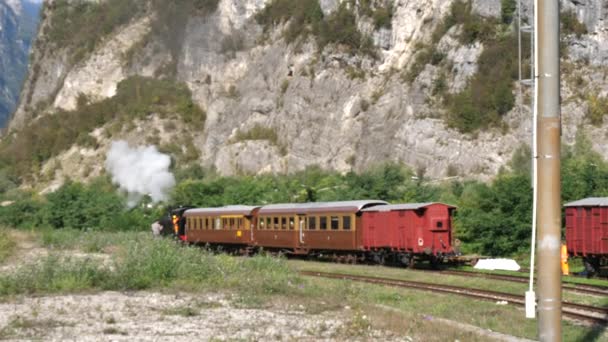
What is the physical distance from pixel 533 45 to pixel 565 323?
9.48 meters

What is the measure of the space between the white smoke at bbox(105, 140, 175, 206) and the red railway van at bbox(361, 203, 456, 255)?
38.7 metres

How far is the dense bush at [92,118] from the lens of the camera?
4055 inches

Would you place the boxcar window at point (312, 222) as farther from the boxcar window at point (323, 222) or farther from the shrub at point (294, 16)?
the shrub at point (294, 16)

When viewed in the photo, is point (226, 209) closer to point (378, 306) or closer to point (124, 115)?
point (378, 306)

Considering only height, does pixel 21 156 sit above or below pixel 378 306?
above

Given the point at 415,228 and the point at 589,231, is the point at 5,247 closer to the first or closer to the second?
the point at 415,228

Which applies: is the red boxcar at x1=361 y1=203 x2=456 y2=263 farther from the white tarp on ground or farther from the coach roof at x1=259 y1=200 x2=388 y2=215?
the coach roof at x1=259 y1=200 x2=388 y2=215

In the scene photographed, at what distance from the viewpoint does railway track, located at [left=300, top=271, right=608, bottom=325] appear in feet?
61.3

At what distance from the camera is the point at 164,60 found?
109875mm

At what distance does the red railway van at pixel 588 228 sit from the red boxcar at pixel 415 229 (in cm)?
529

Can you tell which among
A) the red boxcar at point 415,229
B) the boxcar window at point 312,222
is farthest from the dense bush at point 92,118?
the red boxcar at point 415,229

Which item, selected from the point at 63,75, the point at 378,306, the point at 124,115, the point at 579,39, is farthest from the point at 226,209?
the point at 63,75

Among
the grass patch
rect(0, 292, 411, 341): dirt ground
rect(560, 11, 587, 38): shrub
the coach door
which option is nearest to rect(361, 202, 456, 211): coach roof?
the coach door

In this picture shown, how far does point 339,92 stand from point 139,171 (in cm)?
2155
